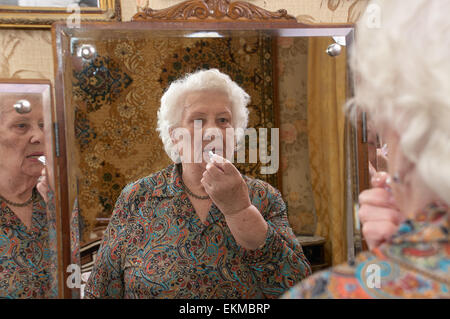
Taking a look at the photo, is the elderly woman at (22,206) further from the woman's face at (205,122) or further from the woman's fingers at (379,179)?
the woman's fingers at (379,179)

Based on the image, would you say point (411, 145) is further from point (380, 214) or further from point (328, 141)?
point (328, 141)

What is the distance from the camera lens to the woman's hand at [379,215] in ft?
2.32

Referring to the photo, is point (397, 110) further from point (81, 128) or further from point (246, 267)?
point (81, 128)

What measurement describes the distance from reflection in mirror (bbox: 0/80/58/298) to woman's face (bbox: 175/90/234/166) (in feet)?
1.00

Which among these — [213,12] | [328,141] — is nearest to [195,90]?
[213,12]

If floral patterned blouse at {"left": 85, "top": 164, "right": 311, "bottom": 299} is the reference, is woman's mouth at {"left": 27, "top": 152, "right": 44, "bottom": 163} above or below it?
above

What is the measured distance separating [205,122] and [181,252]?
263mm

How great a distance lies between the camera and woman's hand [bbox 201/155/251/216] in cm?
86

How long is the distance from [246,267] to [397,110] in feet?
1.41

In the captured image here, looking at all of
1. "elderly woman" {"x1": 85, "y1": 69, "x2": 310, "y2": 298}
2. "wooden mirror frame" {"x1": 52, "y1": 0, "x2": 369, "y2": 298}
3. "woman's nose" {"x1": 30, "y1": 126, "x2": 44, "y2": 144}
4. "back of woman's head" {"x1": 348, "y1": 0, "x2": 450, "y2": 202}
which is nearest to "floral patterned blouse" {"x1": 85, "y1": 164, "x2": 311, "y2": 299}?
"elderly woman" {"x1": 85, "y1": 69, "x2": 310, "y2": 298}

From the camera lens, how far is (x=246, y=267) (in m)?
0.86

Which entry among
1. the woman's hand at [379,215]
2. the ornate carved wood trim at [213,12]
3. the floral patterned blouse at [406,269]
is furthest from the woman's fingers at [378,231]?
the ornate carved wood trim at [213,12]

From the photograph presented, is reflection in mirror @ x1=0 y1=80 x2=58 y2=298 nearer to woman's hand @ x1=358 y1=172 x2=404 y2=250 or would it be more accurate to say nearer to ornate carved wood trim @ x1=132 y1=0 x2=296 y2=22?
ornate carved wood trim @ x1=132 y1=0 x2=296 y2=22

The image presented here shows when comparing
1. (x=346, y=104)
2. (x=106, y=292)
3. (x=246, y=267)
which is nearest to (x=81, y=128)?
(x=106, y=292)
